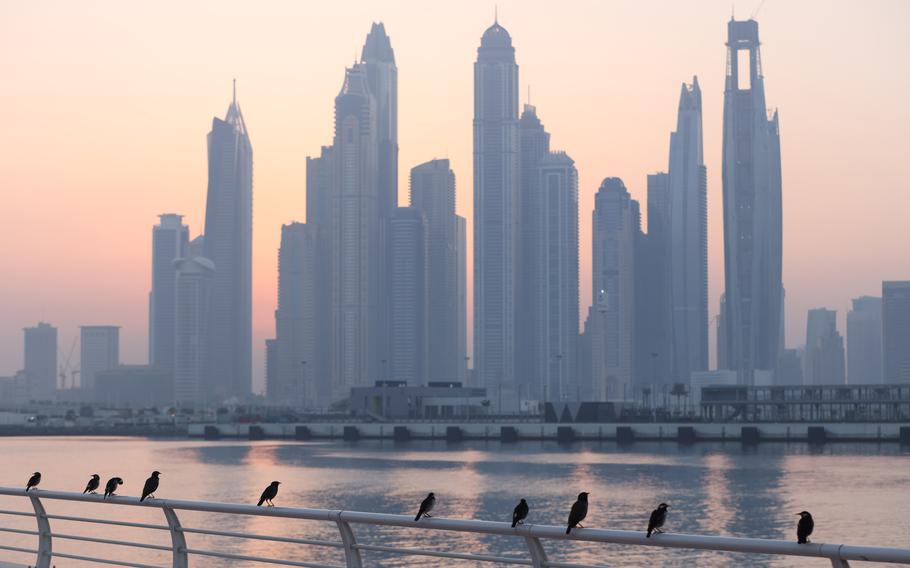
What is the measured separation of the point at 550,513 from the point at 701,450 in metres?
107

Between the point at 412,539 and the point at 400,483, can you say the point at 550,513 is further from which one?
the point at 400,483

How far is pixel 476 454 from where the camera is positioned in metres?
184

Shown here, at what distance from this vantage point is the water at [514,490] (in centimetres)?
6988

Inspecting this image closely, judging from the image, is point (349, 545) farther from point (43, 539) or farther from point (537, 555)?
point (43, 539)

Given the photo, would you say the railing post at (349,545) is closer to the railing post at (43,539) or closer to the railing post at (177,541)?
the railing post at (177,541)

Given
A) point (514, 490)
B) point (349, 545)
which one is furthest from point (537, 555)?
point (514, 490)

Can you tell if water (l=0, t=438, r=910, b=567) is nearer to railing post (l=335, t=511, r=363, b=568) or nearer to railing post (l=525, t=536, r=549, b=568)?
railing post (l=335, t=511, r=363, b=568)

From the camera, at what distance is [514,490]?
11006 cm

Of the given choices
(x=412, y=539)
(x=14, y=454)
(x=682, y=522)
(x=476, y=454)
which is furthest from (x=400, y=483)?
(x=14, y=454)

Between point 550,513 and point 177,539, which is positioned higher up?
point 177,539

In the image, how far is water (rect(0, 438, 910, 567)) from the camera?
69875 mm

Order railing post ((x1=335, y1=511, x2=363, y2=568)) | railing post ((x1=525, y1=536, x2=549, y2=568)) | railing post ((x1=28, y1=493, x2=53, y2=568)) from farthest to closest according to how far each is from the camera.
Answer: railing post ((x1=28, y1=493, x2=53, y2=568))
railing post ((x1=335, y1=511, x2=363, y2=568))
railing post ((x1=525, y1=536, x2=549, y2=568))

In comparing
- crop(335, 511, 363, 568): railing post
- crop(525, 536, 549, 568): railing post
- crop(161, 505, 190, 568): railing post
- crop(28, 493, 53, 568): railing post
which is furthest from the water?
crop(525, 536, 549, 568): railing post

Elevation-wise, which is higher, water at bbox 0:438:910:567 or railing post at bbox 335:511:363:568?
A: railing post at bbox 335:511:363:568
